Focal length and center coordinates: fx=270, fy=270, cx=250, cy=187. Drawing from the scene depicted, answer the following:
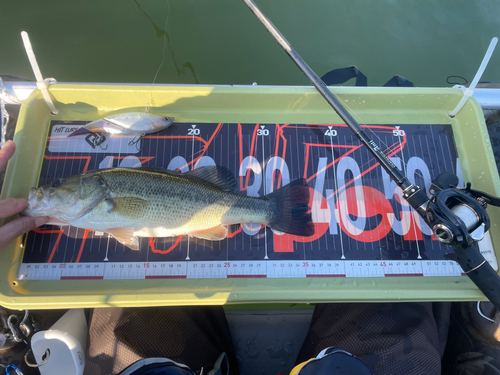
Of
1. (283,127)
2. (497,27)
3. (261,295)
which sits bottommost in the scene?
(261,295)

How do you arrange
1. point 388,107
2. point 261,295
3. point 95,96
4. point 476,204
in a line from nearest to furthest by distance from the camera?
point 476,204 < point 261,295 < point 95,96 < point 388,107

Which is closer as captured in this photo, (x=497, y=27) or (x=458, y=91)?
(x=458, y=91)

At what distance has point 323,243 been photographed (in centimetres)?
231

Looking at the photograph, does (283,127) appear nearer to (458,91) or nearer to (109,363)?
(458,91)

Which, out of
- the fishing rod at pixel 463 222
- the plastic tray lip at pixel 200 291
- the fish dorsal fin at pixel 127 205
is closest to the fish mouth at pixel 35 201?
the plastic tray lip at pixel 200 291

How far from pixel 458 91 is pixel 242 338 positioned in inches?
124

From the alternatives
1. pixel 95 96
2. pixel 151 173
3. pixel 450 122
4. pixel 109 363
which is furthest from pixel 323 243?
pixel 95 96

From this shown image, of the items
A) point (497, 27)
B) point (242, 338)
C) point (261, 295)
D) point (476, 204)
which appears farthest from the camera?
point (497, 27)

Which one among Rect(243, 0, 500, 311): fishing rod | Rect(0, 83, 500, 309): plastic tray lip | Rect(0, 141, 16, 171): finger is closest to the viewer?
Rect(243, 0, 500, 311): fishing rod

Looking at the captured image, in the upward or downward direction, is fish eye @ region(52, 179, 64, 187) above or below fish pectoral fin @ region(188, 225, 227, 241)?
above

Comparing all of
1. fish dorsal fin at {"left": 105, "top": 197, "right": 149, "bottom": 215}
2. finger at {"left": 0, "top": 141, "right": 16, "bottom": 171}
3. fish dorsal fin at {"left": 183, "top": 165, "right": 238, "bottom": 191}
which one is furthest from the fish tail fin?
finger at {"left": 0, "top": 141, "right": 16, "bottom": 171}

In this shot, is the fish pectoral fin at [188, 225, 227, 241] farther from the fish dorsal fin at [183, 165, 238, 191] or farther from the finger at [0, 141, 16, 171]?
the finger at [0, 141, 16, 171]

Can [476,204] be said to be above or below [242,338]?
above

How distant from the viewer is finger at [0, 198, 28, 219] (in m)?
1.97
